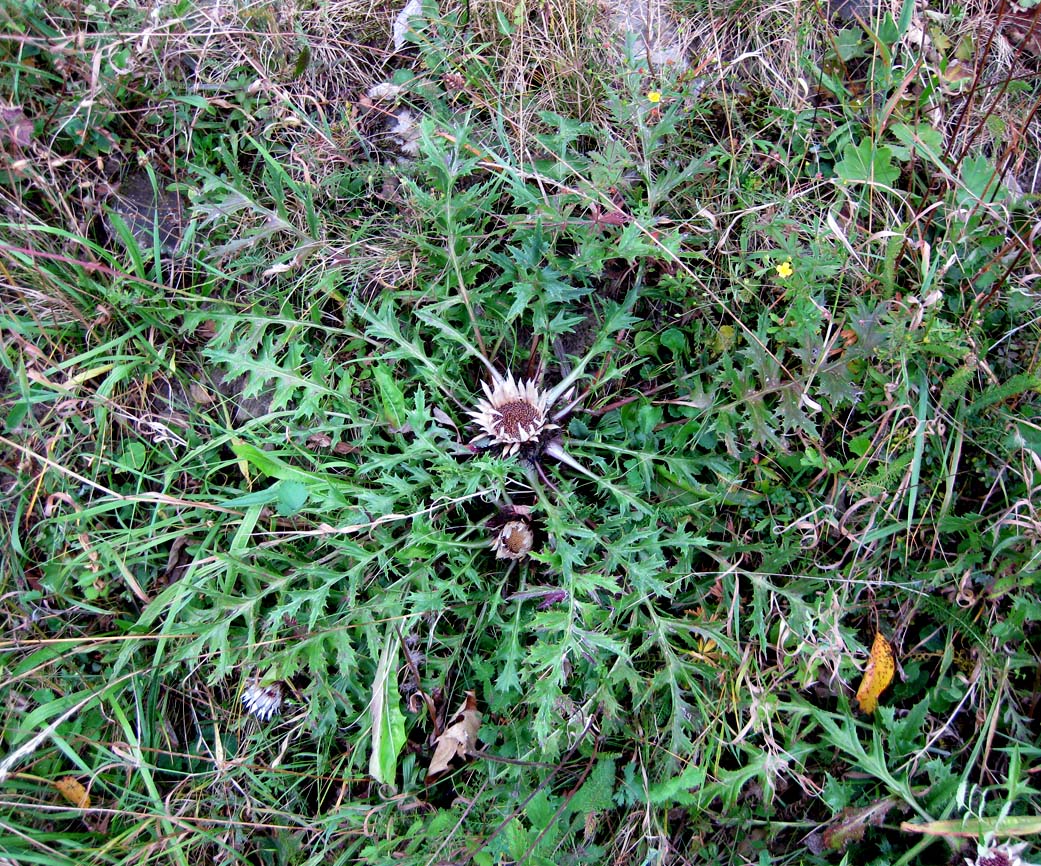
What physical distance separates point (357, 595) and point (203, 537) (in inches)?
28.4

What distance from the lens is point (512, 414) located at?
108 inches

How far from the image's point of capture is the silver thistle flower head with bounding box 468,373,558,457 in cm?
270

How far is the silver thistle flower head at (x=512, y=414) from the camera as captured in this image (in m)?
2.70

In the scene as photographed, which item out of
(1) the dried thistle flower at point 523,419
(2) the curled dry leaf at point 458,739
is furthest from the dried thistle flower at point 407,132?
(2) the curled dry leaf at point 458,739

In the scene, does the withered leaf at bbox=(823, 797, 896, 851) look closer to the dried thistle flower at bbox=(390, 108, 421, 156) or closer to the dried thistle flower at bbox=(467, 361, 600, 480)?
the dried thistle flower at bbox=(467, 361, 600, 480)

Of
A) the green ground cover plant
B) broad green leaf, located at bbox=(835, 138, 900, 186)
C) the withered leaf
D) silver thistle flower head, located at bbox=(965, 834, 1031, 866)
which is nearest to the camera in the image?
silver thistle flower head, located at bbox=(965, 834, 1031, 866)

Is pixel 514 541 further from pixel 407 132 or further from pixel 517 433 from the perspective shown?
pixel 407 132

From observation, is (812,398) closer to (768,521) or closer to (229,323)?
(768,521)

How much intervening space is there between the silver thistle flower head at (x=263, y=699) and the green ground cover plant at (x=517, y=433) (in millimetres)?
15

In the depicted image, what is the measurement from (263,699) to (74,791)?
2.72ft

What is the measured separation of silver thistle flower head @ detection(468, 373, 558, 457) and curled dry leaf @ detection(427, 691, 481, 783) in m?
0.95

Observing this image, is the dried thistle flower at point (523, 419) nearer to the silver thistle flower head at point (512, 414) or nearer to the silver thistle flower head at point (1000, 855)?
the silver thistle flower head at point (512, 414)

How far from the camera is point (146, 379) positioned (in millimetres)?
3000

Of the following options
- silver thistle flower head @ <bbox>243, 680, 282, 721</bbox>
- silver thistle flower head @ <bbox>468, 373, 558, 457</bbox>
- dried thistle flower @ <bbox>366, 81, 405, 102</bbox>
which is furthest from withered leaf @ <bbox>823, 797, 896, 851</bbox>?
dried thistle flower @ <bbox>366, 81, 405, 102</bbox>
